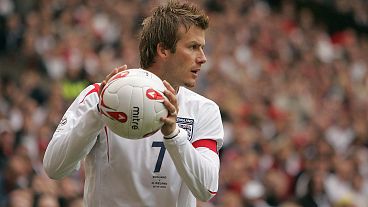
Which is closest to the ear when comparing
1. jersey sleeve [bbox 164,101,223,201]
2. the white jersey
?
the white jersey

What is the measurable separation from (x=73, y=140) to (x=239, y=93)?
1068cm

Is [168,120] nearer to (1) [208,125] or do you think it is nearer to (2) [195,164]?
(2) [195,164]

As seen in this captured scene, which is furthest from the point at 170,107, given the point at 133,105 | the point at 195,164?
the point at 195,164

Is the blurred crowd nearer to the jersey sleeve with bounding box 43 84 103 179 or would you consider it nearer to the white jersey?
the white jersey

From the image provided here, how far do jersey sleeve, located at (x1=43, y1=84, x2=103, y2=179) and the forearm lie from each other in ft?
1.34

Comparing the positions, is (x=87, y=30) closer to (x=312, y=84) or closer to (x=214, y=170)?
(x=312, y=84)

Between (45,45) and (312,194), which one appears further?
(45,45)

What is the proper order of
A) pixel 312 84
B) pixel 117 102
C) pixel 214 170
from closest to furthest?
pixel 117 102
pixel 214 170
pixel 312 84

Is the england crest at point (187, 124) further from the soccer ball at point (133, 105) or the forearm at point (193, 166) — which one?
the soccer ball at point (133, 105)

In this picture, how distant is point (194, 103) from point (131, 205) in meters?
0.69

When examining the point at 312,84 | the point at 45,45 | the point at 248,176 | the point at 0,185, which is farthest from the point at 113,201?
the point at 312,84

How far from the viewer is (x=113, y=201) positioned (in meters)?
5.07

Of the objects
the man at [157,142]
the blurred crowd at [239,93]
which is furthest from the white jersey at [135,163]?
the blurred crowd at [239,93]

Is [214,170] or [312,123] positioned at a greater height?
[214,170]
